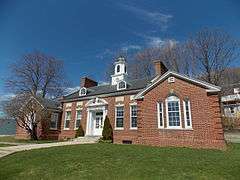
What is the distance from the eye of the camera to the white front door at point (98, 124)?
24391 mm

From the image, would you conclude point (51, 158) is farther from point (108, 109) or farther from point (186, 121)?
point (108, 109)

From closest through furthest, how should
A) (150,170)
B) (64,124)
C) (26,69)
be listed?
(150,170), (64,124), (26,69)

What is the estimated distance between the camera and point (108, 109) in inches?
933

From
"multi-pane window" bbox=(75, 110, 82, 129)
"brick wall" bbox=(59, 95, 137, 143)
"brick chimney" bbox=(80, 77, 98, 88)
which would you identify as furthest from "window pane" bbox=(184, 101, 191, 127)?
"brick chimney" bbox=(80, 77, 98, 88)

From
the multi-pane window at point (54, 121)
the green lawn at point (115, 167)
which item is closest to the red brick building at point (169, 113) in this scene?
the green lawn at point (115, 167)

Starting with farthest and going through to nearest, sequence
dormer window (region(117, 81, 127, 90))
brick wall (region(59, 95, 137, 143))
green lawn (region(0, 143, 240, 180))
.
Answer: dormer window (region(117, 81, 127, 90)) → brick wall (region(59, 95, 137, 143)) → green lawn (region(0, 143, 240, 180))

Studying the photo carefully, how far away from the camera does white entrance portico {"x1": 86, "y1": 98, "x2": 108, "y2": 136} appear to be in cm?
2409

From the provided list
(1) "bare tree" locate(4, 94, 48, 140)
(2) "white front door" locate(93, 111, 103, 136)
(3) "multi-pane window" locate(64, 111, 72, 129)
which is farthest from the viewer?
(3) "multi-pane window" locate(64, 111, 72, 129)

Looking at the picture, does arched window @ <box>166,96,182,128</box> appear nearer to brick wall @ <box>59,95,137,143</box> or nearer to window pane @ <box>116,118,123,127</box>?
brick wall @ <box>59,95,137,143</box>

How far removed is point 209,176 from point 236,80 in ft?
144

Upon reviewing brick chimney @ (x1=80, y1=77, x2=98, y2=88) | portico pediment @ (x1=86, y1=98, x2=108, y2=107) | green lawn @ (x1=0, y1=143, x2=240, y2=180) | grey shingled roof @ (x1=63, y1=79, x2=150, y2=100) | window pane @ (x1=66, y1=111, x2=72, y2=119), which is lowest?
green lawn @ (x1=0, y1=143, x2=240, y2=180)

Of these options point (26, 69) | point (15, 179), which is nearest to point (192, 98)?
point (15, 179)

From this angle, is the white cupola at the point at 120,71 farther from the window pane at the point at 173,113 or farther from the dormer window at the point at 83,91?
the window pane at the point at 173,113

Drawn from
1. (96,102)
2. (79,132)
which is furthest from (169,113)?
(79,132)
